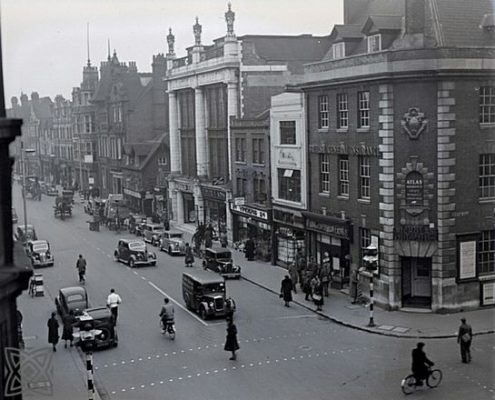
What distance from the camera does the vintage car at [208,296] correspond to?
2616cm

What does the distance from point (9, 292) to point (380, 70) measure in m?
19.2

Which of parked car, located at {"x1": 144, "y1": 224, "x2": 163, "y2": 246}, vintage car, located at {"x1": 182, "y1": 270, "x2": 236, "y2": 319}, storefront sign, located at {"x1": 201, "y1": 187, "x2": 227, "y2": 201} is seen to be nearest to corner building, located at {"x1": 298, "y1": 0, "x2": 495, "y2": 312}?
vintage car, located at {"x1": 182, "y1": 270, "x2": 236, "y2": 319}

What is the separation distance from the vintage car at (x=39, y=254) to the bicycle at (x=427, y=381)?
24.6 m

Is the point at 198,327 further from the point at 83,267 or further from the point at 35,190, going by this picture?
the point at 35,190

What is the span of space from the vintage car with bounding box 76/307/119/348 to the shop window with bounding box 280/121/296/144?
47.1 ft

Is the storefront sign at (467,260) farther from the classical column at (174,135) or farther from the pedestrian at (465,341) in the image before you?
the classical column at (174,135)

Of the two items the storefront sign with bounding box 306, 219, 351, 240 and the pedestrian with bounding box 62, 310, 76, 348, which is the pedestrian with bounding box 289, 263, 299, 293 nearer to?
the storefront sign with bounding box 306, 219, 351, 240

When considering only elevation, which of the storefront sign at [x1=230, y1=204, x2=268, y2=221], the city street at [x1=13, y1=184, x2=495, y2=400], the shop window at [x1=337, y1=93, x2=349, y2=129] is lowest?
the city street at [x1=13, y1=184, x2=495, y2=400]

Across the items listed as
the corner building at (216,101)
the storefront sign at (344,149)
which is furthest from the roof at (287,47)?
the storefront sign at (344,149)

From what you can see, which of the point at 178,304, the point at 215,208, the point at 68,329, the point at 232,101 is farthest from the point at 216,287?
the point at 215,208

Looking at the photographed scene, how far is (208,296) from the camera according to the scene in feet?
87.0

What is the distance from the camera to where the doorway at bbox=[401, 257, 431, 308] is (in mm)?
26641

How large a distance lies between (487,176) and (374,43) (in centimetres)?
654

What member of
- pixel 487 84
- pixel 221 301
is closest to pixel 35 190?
pixel 221 301
